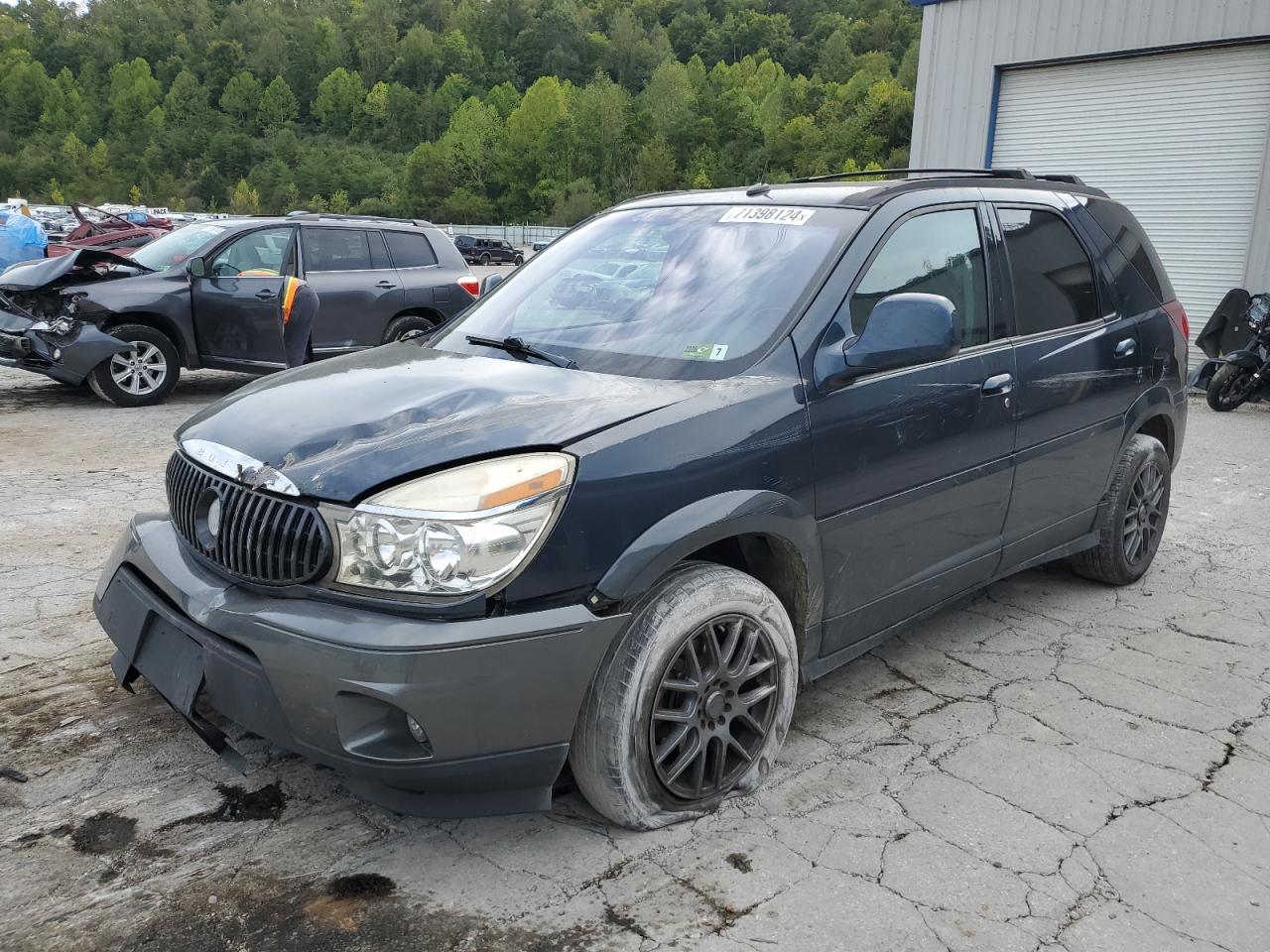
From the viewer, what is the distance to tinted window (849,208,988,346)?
10.5 feet

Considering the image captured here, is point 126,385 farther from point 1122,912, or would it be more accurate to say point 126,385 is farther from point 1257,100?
point 1257,100

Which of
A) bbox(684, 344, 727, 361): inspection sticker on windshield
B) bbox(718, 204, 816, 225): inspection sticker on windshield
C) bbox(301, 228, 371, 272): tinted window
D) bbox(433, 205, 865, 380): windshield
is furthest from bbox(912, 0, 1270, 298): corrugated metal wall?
bbox(684, 344, 727, 361): inspection sticker on windshield

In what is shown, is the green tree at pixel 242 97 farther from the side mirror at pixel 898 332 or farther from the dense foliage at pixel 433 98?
the side mirror at pixel 898 332

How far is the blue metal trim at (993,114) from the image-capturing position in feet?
46.2

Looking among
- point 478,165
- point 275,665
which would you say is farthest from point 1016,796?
point 478,165

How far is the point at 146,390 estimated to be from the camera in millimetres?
8859

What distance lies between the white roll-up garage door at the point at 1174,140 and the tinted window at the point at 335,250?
8911 mm

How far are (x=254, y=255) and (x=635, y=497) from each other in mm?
7842

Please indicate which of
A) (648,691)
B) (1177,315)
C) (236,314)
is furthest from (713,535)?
(236,314)

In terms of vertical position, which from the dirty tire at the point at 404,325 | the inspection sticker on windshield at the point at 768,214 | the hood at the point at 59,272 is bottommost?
the dirty tire at the point at 404,325

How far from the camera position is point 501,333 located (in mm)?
3506

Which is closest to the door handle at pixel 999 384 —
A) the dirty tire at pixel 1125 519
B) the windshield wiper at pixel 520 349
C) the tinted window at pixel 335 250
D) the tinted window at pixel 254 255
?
the dirty tire at pixel 1125 519

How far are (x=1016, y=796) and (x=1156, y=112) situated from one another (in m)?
12.5

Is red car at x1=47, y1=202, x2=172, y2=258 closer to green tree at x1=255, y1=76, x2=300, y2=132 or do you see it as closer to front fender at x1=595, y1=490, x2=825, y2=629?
front fender at x1=595, y1=490, x2=825, y2=629
